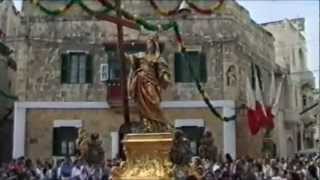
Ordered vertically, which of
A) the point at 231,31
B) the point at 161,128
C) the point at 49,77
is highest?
the point at 231,31

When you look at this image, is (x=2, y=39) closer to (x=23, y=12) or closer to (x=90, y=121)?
(x=23, y=12)

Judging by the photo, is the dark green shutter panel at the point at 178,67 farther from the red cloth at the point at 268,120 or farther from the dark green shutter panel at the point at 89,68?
the red cloth at the point at 268,120

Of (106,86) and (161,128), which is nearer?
(161,128)

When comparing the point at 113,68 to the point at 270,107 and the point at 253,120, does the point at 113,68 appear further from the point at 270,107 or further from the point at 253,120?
the point at 270,107

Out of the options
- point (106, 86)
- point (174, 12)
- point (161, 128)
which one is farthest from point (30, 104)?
point (161, 128)

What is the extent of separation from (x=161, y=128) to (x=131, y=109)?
14.0 meters

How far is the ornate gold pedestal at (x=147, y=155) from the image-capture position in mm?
11195

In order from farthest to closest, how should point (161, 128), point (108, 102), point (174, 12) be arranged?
point (108, 102)
point (174, 12)
point (161, 128)

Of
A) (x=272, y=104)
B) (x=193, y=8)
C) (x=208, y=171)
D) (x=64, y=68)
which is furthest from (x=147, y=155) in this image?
(x=272, y=104)

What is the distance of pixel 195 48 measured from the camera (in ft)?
90.9

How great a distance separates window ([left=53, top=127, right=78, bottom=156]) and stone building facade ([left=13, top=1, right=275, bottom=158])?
38 millimetres

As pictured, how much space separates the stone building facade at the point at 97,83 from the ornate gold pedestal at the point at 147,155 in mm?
15768

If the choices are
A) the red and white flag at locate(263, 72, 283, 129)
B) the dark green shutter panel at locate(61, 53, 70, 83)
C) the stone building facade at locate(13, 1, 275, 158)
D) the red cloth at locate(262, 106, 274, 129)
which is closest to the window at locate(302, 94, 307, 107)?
the red and white flag at locate(263, 72, 283, 129)

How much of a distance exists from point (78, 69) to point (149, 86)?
54.5 feet
